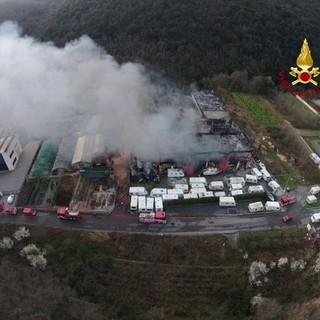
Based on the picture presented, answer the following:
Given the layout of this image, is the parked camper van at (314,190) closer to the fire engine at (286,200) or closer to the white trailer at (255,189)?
the fire engine at (286,200)

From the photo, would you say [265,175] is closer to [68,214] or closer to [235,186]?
[235,186]

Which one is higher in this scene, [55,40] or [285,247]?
[55,40]

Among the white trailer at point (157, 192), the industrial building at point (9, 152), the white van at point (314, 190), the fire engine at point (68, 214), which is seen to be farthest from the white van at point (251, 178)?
the industrial building at point (9, 152)

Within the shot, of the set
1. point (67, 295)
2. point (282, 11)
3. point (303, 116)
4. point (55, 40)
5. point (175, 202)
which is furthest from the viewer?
point (282, 11)

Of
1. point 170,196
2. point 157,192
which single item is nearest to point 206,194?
point 170,196

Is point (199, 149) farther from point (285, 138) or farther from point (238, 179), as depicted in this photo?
point (285, 138)

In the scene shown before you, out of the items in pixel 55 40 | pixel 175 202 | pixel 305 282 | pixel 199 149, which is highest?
pixel 55 40

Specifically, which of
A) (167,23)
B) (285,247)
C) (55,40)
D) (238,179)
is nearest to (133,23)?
(167,23)

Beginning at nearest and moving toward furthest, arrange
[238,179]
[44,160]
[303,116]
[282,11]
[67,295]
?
[67,295] → [238,179] → [44,160] → [303,116] → [282,11]
